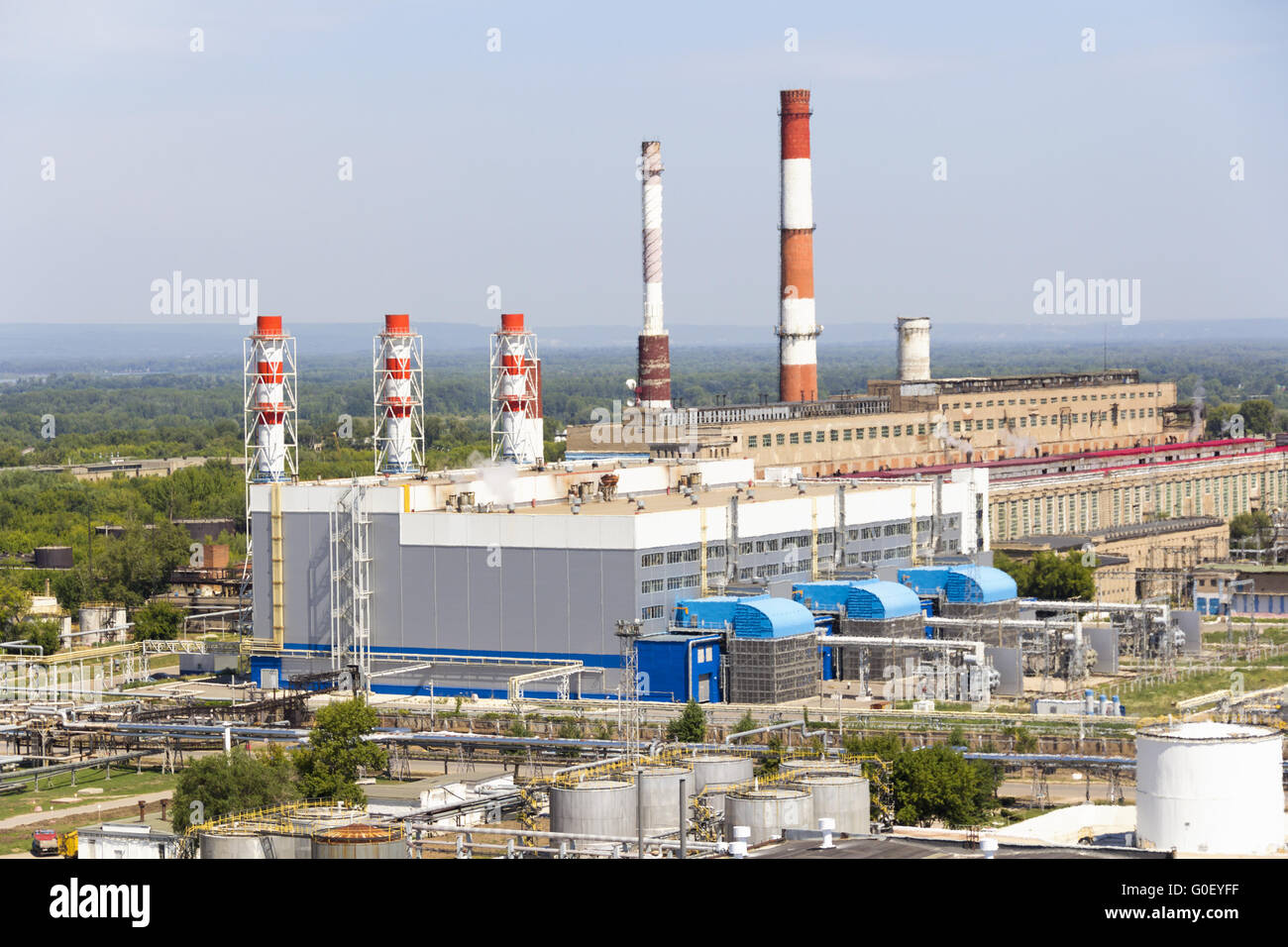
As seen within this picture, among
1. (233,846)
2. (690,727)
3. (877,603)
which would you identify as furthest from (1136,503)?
(233,846)

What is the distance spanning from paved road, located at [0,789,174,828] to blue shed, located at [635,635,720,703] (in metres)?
13.7

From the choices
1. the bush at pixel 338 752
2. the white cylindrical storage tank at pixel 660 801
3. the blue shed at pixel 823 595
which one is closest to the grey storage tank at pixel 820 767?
the white cylindrical storage tank at pixel 660 801

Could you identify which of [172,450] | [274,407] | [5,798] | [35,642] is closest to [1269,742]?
[5,798]

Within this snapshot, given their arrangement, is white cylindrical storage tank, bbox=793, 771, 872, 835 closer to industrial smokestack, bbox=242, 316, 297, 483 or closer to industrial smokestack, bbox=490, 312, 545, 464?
industrial smokestack, bbox=242, 316, 297, 483

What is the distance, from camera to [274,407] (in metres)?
66.8

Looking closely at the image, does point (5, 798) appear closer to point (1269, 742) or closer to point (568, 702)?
point (568, 702)

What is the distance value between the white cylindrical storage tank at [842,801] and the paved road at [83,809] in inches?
743

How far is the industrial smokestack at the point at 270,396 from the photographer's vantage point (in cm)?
6656

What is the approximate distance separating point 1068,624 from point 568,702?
15639 millimetres

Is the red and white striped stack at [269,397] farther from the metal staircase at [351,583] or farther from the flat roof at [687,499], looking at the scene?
the flat roof at [687,499]

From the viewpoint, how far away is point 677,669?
5706cm

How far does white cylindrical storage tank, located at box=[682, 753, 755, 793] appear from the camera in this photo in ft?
126

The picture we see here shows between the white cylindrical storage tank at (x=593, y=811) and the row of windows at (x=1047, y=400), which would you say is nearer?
the white cylindrical storage tank at (x=593, y=811)

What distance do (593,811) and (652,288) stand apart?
65.0 m
